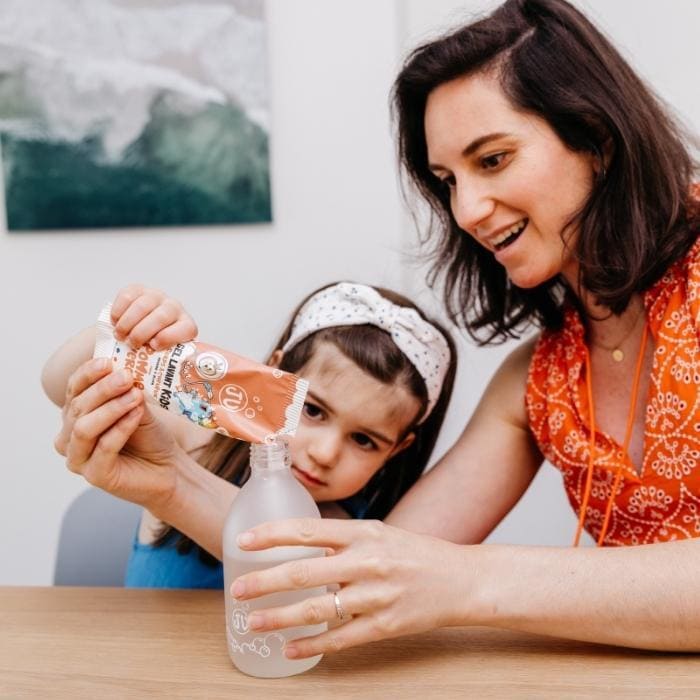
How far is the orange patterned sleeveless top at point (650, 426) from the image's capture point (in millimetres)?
950

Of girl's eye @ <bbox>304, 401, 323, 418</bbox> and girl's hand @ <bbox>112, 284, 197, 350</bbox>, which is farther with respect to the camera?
girl's eye @ <bbox>304, 401, 323, 418</bbox>

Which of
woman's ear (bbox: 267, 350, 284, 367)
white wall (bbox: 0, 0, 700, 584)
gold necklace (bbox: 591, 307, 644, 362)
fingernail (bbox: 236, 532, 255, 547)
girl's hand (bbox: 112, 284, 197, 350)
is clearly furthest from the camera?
white wall (bbox: 0, 0, 700, 584)

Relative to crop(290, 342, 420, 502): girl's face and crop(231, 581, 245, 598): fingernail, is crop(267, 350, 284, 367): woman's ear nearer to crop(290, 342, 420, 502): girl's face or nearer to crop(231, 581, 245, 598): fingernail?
crop(290, 342, 420, 502): girl's face

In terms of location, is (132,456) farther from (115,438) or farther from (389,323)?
(389,323)

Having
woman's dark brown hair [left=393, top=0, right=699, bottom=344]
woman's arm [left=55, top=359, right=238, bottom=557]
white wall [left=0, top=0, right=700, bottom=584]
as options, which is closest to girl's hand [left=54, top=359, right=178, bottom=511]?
woman's arm [left=55, top=359, right=238, bottom=557]

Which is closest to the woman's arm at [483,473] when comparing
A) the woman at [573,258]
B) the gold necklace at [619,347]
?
the woman at [573,258]

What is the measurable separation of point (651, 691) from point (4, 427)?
5.10ft

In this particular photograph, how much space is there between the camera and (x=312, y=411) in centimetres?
112

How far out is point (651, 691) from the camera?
2.09ft

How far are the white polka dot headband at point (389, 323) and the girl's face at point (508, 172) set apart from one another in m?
0.20

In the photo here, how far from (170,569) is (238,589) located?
1.79ft

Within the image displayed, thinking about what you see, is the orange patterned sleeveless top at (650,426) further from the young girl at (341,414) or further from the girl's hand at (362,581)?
the girl's hand at (362,581)

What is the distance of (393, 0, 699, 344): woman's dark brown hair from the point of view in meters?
0.97

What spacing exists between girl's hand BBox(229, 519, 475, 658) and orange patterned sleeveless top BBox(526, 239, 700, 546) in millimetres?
370
